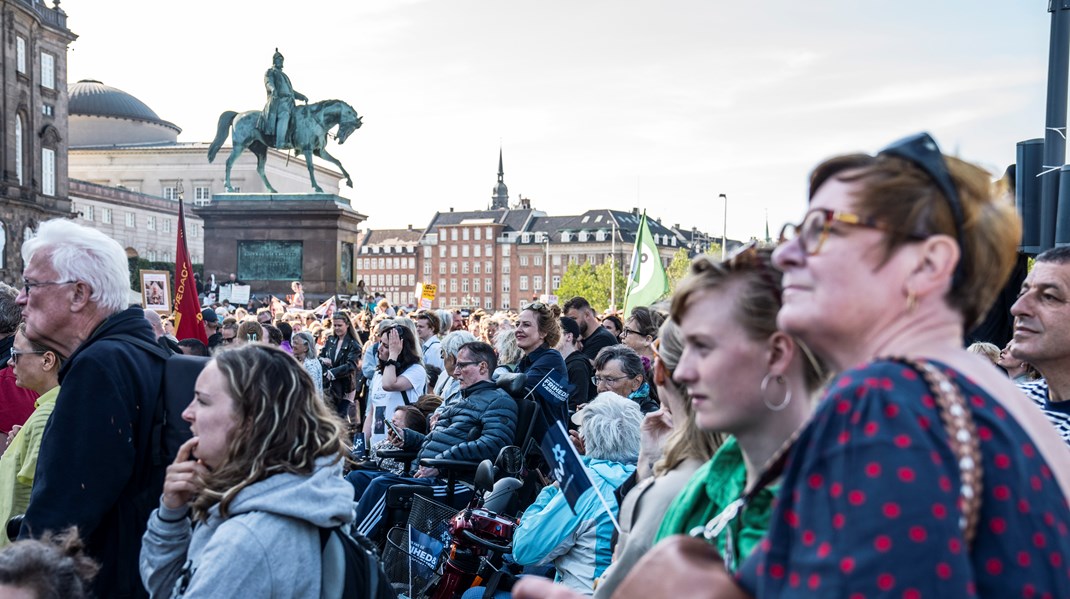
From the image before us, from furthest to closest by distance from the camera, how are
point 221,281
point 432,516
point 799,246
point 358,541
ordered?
point 221,281 → point 432,516 → point 358,541 → point 799,246

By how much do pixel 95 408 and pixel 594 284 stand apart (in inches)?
3746

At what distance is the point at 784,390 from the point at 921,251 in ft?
1.72

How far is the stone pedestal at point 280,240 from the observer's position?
2461 cm

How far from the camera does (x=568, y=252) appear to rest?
392 ft


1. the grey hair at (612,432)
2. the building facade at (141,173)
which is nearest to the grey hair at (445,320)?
the grey hair at (612,432)

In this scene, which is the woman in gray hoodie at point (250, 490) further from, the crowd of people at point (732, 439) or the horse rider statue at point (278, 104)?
the horse rider statue at point (278, 104)

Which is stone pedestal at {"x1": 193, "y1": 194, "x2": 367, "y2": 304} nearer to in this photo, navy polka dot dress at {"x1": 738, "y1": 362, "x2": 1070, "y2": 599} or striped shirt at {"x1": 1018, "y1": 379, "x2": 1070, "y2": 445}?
striped shirt at {"x1": 1018, "y1": 379, "x2": 1070, "y2": 445}

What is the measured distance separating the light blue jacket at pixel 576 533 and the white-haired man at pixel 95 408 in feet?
6.10

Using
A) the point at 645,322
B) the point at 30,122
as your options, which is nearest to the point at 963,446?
the point at 645,322

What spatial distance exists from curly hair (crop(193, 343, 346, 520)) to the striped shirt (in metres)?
2.86

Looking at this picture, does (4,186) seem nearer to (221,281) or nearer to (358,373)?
(221,281)

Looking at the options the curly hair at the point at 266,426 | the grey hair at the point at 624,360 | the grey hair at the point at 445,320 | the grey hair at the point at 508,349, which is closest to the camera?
the curly hair at the point at 266,426

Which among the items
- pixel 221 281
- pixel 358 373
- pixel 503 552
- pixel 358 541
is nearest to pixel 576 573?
pixel 503 552

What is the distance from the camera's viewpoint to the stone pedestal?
24609 mm
